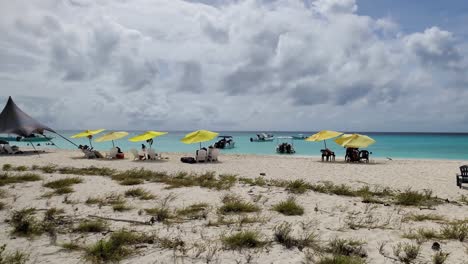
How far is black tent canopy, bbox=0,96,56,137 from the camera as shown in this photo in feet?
67.7

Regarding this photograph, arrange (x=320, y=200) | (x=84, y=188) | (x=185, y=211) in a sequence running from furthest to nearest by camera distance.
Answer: (x=84, y=188) → (x=320, y=200) → (x=185, y=211)

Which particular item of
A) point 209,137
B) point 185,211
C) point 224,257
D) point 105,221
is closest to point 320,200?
point 185,211

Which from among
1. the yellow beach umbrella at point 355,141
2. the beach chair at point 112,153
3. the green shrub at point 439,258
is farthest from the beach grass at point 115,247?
the beach chair at point 112,153

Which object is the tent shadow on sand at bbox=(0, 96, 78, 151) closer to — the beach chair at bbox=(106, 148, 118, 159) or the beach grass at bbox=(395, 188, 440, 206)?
the beach chair at bbox=(106, 148, 118, 159)

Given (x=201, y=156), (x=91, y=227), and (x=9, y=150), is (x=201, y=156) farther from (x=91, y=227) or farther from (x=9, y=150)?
(x=9, y=150)

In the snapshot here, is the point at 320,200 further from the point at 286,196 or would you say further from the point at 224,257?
the point at 224,257

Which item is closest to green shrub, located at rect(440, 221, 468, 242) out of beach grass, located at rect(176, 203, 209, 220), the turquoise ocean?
beach grass, located at rect(176, 203, 209, 220)

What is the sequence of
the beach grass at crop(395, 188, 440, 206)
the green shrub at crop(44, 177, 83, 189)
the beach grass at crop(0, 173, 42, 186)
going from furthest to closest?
the beach grass at crop(0, 173, 42, 186) → the green shrub at crop(44, 177, 83, 189) → the beach grass at crop(395, 188, 440, 206)

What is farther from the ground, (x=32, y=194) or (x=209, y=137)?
(x=209, y=137)

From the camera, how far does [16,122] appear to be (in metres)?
21.0

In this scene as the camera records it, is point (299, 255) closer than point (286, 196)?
Yes

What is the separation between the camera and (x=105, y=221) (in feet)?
17.6

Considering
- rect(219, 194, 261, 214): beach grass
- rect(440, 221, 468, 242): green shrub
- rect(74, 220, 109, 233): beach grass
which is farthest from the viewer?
rect(219, 194, 261, 214): beach grass

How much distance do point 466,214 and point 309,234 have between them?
3.82 metres
